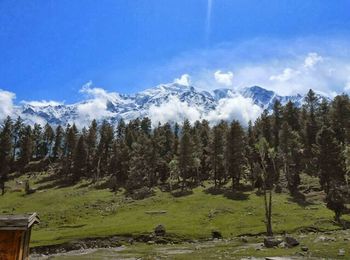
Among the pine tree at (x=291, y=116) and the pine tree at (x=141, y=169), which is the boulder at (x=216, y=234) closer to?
the pine tree at (x=141, y=169)

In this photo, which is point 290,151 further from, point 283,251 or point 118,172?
point 283,251

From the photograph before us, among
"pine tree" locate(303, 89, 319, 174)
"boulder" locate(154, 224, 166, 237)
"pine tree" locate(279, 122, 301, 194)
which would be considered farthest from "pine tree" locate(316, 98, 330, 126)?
"boulder" locate(154, 224, 166, 237)

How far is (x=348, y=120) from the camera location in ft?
387

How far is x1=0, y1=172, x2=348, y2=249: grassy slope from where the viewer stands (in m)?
71.4

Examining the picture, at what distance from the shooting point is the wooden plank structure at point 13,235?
57.3 feet

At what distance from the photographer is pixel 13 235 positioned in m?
17.8

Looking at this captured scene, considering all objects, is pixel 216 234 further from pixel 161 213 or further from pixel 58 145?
pixel 58 145

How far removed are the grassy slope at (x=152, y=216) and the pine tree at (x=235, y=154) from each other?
8.28 m

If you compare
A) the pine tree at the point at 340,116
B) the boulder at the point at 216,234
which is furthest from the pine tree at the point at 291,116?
the boulder at the point at 216,234

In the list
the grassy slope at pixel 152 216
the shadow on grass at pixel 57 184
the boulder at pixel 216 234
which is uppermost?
the shadow on grass at pixel 57 184

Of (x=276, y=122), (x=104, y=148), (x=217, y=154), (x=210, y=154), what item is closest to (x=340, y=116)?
(x=276, y=122)

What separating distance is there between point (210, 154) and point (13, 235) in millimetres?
106837

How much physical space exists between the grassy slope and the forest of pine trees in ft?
24.7

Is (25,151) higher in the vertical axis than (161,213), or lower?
higher
